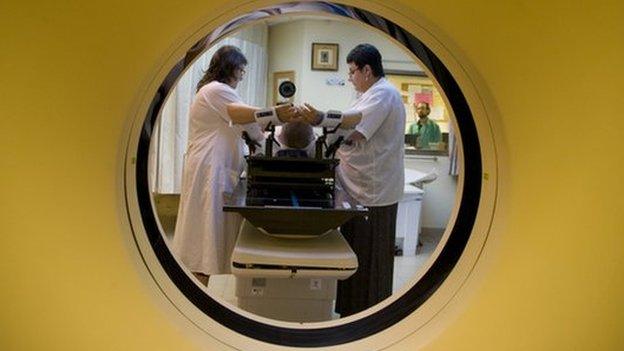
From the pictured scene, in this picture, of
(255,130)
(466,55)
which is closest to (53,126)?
(466,55)

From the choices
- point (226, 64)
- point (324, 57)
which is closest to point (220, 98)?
point (226, 64)

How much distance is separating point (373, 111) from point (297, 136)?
342 mm

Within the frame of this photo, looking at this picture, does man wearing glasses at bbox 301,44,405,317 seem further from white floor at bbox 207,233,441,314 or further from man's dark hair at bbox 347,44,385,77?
white floor at bbox 207,233,441,314

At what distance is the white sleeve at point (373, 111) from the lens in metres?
2.01

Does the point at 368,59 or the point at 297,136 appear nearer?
the point at 297,136

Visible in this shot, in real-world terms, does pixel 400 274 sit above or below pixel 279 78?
below

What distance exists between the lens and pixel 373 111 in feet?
6.61

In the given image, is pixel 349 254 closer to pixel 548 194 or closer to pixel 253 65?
pixel 548 194

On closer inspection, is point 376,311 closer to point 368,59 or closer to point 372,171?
point 372,171

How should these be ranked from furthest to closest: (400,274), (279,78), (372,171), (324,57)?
(279,78) → (324,57) → (400,274) → (372,171)

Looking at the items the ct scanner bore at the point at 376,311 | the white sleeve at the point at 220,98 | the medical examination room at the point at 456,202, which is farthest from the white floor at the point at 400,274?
the medical examination room at the point at 456,202

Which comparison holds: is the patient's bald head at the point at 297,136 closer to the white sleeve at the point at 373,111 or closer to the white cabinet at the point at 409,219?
the white sleeve at the point at 373,111

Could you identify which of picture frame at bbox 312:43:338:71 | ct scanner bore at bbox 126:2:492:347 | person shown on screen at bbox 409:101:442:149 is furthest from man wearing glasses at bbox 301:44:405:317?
person shown on screen at bbox 409:101:442:149

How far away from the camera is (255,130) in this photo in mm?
2023
